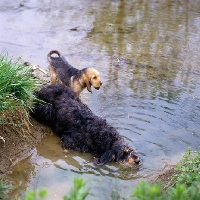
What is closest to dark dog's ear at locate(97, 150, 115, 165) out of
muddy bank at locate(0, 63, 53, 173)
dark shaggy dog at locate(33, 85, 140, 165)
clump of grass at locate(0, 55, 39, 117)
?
dark shaggy dog at locate(33, 85, 140, 165)

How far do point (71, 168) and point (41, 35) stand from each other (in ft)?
19.4

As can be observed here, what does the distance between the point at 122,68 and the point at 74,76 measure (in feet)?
5.69

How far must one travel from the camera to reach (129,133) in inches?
217

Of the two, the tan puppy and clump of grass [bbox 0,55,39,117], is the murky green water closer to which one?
the tan puppy

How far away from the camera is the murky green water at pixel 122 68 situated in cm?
460

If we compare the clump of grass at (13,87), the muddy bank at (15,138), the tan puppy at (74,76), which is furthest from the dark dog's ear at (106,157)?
the tan puppy at (74,76)

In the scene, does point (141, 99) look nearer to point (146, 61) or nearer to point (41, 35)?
point (146, 61)

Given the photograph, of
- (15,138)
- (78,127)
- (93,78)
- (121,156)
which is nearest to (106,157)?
(121,156)

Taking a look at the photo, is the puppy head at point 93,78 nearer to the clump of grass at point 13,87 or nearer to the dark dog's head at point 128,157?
the clump of grass at point 13,87

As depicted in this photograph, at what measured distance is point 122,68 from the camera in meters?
8.05

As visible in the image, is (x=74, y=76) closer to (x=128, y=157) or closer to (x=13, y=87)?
(x=13, y=87)

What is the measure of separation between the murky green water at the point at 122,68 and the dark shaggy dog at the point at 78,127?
13cm

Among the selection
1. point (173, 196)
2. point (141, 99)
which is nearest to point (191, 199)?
point (173, 196)

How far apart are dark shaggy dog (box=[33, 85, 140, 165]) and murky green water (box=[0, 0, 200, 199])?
129mm
